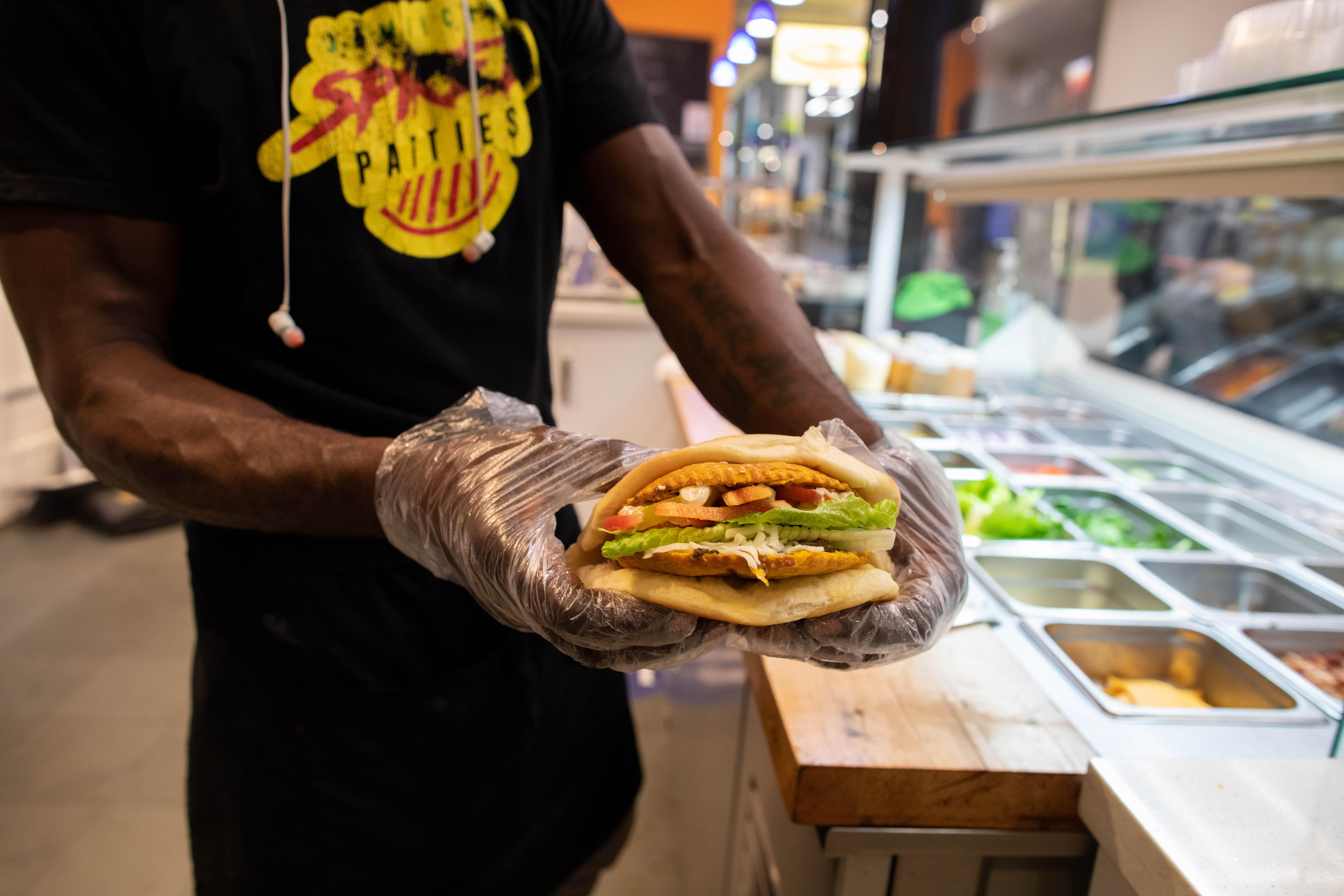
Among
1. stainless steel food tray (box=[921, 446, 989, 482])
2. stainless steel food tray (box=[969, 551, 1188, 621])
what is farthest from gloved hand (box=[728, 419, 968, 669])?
stainless steel food tray (box=[921, 446, 989, 482])

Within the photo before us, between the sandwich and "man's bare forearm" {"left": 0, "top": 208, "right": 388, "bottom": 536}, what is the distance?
331 millimetres

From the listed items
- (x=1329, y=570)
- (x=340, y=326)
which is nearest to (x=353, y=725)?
(x=340, y=326)

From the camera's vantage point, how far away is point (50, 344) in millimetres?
991

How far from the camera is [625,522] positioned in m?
0.80

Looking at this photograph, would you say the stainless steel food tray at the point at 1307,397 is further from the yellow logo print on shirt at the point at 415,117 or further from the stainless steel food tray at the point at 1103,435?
the yellow logo print on shirt at the point at 415,117

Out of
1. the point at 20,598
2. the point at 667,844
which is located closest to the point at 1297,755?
the point at 667,844

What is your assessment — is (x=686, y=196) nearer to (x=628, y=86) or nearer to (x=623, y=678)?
(x=628, y=86)

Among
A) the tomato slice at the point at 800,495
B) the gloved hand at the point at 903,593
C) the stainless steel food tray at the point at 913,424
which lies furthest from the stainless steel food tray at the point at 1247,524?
the tomato slice at the point at 800,495

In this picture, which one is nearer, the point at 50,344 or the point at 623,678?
the point at 50,344

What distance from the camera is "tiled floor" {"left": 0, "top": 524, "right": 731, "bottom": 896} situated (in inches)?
93.8

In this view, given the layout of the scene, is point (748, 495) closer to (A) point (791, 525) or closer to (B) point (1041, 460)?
(A) point (791, 525)

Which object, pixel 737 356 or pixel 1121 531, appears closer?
pixel 737 356

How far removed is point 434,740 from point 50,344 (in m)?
0.78

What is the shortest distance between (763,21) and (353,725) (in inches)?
252
